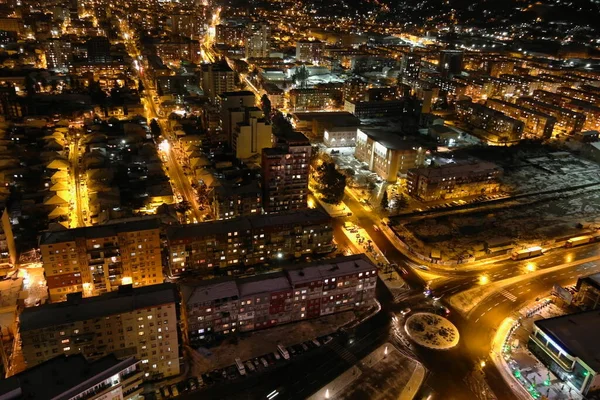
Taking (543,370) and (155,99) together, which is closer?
(543,370)

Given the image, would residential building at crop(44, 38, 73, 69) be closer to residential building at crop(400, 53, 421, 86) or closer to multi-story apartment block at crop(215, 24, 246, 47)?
multi-story apartment block at crop(215, 24, 246, 47)

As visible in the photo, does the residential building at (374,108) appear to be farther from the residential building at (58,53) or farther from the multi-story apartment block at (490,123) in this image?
the residential building at (58,53)

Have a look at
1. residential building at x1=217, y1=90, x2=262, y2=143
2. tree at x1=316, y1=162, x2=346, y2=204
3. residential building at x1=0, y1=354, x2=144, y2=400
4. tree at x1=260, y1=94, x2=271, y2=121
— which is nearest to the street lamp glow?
residential building at x1=217, y1=90, x2=262, y2=143

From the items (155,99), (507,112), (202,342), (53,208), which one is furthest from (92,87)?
(507,112)

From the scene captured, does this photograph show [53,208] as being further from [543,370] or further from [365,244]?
[543,370]

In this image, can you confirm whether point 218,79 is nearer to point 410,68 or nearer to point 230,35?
point 410,68

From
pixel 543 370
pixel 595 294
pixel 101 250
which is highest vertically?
pixel 101 250
